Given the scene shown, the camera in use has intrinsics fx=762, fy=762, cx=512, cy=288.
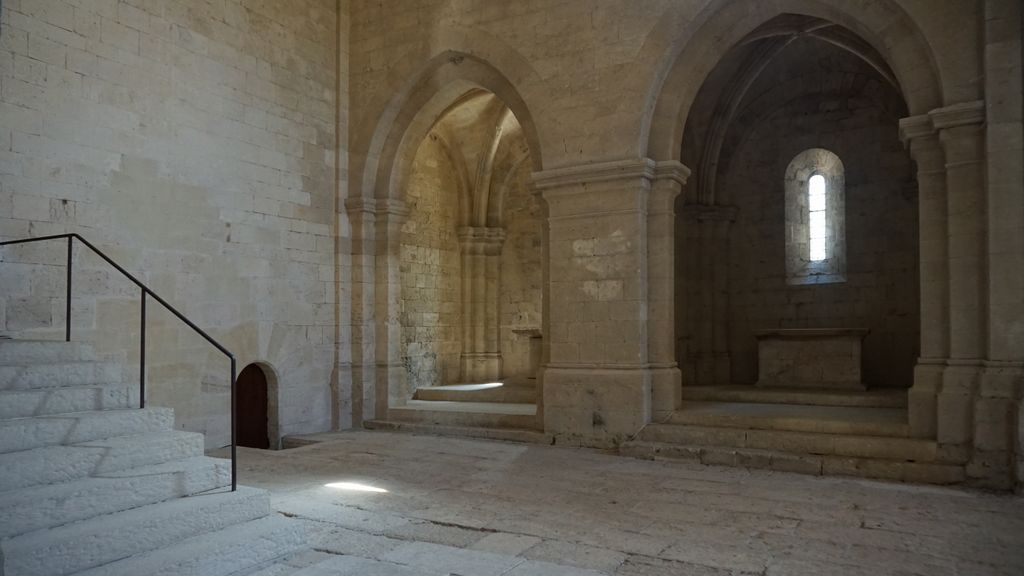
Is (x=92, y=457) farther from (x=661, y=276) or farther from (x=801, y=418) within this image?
(x=801, y=418)

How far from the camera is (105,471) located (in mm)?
4219

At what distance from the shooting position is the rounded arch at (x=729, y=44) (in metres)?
6.73

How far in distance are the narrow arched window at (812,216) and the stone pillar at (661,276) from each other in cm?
450

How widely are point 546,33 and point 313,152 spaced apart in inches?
127

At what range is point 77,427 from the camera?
173 inches

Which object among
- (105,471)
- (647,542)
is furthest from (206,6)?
(647,542)

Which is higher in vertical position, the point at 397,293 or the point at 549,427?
the point at 397,293

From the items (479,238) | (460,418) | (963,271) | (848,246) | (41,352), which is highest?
(479,238)

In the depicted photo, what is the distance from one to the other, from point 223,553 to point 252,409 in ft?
17.7

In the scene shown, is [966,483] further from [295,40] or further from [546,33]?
[295,40]

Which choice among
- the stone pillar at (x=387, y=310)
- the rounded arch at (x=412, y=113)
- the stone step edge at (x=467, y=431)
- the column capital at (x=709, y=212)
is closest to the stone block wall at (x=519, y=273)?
the column capital at (x=709, y=212)

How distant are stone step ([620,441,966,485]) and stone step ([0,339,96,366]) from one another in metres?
4.79

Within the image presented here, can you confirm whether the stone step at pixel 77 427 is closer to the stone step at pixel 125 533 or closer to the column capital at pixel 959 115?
the stone step at pixel 125 533

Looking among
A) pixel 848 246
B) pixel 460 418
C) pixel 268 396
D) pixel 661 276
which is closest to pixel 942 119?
pixel 661 276
